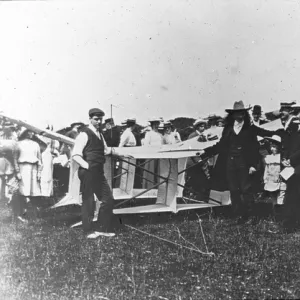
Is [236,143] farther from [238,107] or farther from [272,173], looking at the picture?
[272,173]

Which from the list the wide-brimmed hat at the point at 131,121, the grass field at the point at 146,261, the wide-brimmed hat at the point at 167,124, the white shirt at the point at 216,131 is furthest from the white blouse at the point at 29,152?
the white shirt at the point at 216,131

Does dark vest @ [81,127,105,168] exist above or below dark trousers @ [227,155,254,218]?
above

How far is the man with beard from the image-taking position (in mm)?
4176

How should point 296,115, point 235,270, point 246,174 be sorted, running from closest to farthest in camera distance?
point 235,270
point 296,115
point 246,174

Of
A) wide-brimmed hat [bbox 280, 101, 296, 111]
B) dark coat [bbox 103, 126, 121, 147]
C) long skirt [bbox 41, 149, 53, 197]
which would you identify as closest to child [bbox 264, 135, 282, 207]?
wide-brimmed hat [bbox 280, 101, 296, 111]

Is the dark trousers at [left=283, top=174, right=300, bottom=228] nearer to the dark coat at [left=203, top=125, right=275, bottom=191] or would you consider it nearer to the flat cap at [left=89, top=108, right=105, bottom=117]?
the dark coat at [left=203, top=125, right=275, bottom=191]

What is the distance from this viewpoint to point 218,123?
427cm

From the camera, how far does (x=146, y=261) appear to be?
353cm

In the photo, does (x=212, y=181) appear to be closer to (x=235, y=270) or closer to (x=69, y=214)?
Answer: (x=235, y=270)

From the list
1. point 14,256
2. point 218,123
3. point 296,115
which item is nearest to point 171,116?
point 218,123

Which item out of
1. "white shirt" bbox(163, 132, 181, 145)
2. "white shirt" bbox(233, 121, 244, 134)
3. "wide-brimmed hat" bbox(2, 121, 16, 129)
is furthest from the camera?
"white shirt" bbox(163, 132, 181, 145)

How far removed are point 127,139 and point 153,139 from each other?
18.1 inches

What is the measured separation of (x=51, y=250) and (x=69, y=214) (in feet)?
1.68

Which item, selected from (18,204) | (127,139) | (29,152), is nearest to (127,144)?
(127,139)
